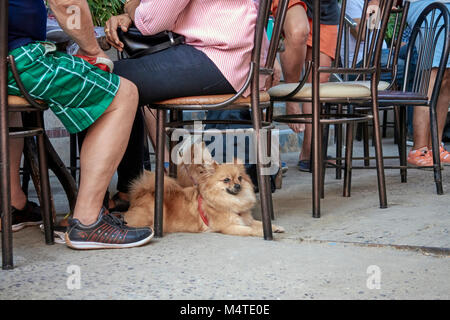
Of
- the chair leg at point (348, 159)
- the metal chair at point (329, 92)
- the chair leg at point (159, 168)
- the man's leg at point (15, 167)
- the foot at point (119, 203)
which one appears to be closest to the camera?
the chair leg at point (159, 168)

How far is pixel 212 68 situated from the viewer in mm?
2432

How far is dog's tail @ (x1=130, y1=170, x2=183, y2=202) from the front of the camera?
9.57 feet

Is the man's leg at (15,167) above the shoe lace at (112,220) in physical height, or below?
above

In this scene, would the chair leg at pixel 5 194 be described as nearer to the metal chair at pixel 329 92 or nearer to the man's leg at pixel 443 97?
the metal chair at pixel 329 92

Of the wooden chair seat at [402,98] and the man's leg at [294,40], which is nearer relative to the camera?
the wooden chair seat at [402,98]

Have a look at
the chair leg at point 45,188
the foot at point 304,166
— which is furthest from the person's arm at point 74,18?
the foot at point 304,166

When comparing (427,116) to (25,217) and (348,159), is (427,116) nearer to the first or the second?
(348,159)

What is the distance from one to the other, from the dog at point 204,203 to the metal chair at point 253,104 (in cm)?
21

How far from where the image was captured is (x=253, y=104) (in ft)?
8.26

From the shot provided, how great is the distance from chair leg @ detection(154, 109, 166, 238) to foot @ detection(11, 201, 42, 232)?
0.68 m

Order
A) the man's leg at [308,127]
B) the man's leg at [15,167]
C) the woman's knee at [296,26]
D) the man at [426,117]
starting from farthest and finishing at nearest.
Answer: the man's leg at [308,127] < the man at [426,117] < the woman's knee at [296,26] < the man's leg at [15,167]

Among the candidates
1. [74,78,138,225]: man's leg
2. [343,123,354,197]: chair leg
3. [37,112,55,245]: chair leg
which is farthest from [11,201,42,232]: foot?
[343,123,354,197]: chair leg

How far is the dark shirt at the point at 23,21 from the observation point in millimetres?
2174
